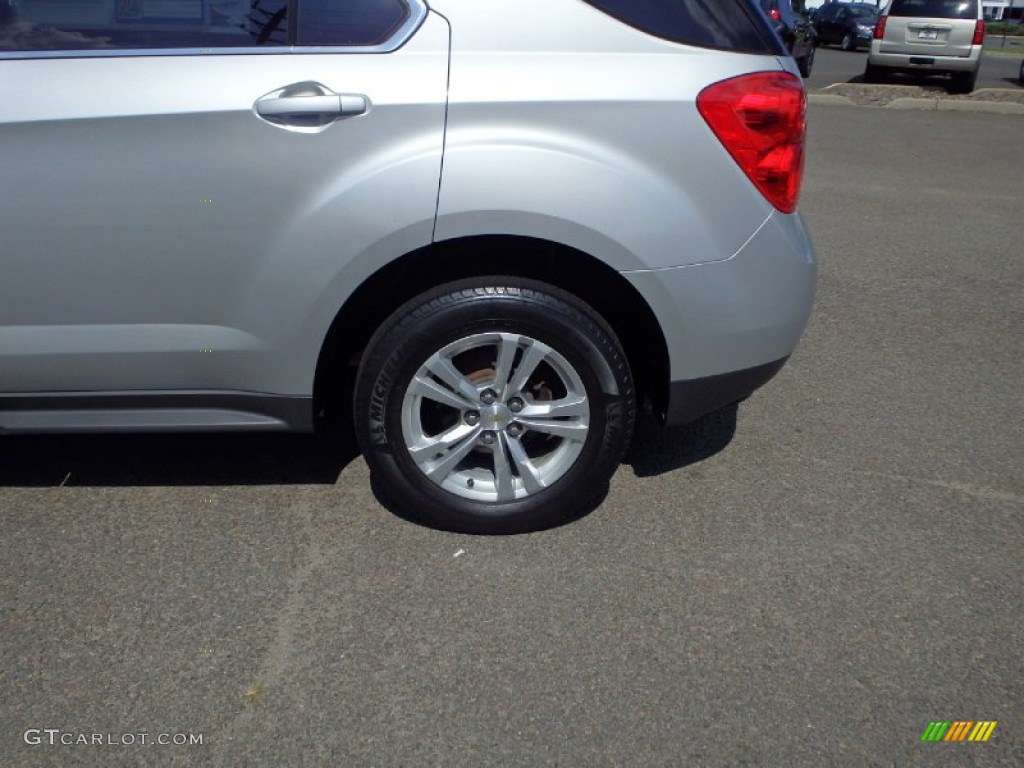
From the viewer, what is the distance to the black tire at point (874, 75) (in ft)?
59.0

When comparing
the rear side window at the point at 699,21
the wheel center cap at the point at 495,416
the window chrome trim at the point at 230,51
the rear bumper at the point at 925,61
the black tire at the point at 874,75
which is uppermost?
the rear side window at the point at 699,21

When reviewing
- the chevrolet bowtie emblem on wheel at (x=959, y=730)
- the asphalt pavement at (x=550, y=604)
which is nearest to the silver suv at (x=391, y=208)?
the asphalt pavement at (x=550, y=604)

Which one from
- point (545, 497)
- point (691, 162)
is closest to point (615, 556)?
point (545, 497)

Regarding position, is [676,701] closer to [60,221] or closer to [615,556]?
[615,556]

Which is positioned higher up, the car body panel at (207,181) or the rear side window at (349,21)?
the rear side window at (349,21)

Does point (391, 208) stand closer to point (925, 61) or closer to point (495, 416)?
point (495, 416)

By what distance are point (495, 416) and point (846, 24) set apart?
104ft

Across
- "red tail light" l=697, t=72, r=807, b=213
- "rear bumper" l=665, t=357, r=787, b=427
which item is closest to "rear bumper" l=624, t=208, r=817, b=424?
"rear bumper" l=665, t=357, r=787, b=427

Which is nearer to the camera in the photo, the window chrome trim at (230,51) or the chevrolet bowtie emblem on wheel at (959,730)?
the chevrolet bowtie emblem on wheel at (959,730)

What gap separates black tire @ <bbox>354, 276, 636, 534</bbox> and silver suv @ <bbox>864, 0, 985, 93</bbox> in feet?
52.3

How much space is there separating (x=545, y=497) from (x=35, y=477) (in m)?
1.78

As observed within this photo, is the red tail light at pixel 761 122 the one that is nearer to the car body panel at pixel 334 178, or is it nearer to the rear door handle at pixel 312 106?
the car body panel at pixel 334 178

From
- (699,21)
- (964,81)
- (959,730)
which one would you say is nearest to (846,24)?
(964,81)

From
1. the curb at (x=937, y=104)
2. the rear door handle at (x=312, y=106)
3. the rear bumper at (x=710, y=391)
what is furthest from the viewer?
the curb at (x=937, y=104)
